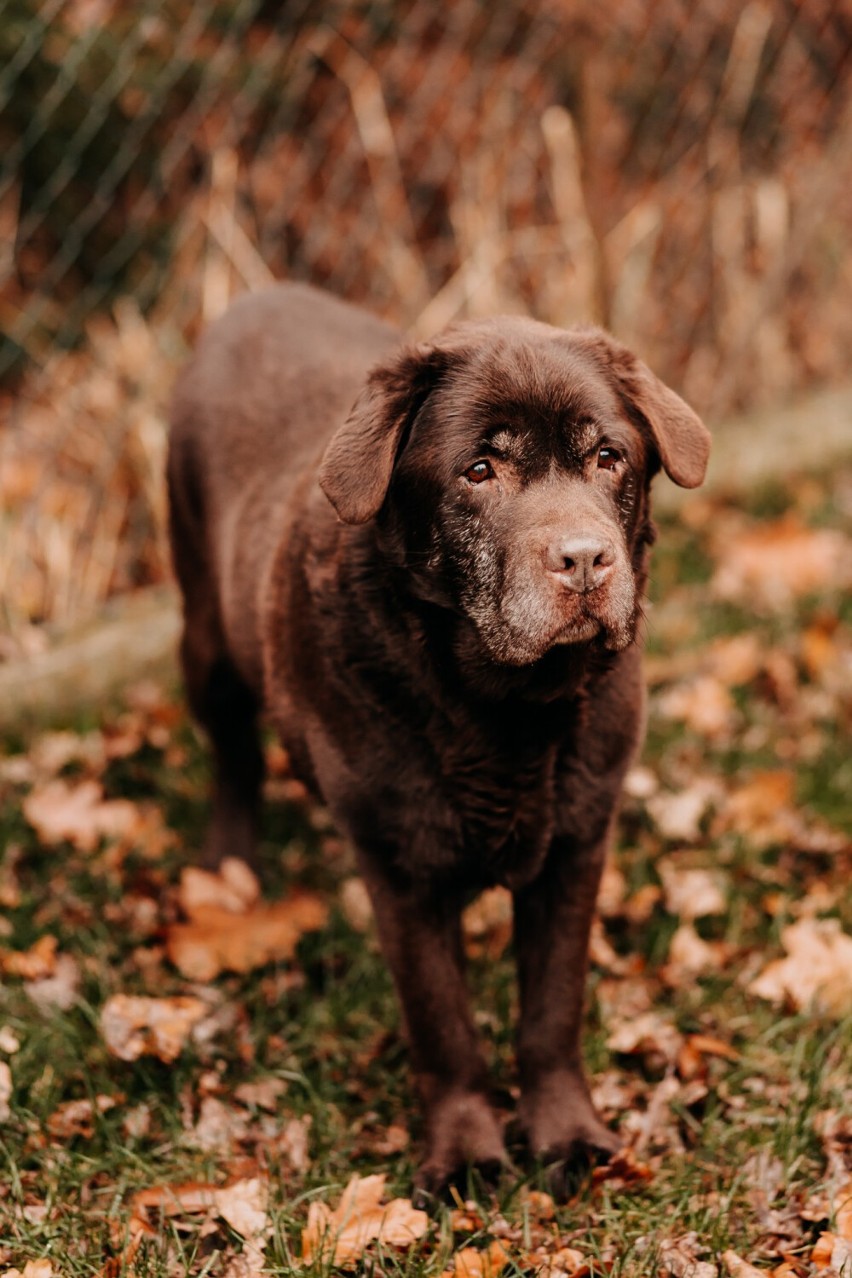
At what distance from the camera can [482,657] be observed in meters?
2.58

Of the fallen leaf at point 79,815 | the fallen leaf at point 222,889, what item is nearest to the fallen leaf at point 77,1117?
the fallen leaf at point 222,889

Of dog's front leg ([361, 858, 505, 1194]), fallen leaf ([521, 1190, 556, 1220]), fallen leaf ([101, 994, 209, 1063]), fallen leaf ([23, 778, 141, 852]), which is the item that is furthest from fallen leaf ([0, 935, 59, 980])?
fallen leaf ([521, 1190, 556, 1220])

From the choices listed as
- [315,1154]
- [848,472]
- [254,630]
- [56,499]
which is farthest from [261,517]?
[848,472]

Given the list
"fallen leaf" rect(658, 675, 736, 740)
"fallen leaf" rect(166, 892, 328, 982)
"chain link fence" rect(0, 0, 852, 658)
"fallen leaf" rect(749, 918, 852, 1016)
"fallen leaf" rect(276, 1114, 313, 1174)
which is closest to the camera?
"fallen leaf" rect(276, 1114, 313, 1174)

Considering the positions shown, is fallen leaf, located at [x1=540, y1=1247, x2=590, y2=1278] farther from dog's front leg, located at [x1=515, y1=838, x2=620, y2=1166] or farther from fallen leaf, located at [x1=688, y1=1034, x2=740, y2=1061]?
fallen leaf, located at [x1=688, y1=1034, x2=740, y2=1061]

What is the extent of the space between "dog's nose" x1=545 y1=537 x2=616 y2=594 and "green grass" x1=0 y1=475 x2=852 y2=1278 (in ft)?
3.74

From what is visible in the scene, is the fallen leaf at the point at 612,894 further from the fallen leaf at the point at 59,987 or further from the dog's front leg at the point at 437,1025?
the fallen leaf at the point at 59,987

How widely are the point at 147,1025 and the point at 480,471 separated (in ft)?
4.65

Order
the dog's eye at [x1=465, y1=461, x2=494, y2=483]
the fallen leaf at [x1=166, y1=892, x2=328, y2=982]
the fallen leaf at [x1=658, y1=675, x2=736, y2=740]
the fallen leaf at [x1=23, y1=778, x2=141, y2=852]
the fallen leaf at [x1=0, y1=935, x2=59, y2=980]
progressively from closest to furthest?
the dog's eye at [x1=465, y1=461, x2=494, y2=483]
the fallen leaf at [x1=0, y1=935, x2=59, y2=980]
the fallen leaf at [x1=166, y1=892, x2=328, y2=982]
the fallen leaf at [x1=23, y1=778, x2=141, y2=852]
the fallen leaf at [x1=658, y1=675, x2=736, y2=740]

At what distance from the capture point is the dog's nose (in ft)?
7.67

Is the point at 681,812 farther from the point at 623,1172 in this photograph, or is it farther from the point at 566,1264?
the point at 566,1264

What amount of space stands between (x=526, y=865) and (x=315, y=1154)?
723 millimetres

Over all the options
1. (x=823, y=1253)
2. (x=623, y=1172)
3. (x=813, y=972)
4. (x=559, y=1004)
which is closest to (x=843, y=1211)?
(x=823, y=1253)

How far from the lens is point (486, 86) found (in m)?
5.91
